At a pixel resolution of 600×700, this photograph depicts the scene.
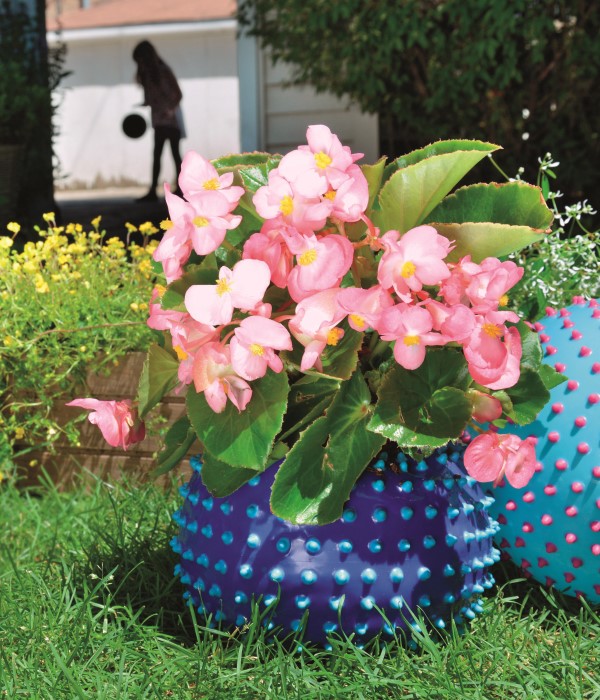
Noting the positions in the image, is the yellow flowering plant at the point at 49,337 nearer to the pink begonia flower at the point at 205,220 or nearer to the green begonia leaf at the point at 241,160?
the green begonia leaf at the point at 241,160

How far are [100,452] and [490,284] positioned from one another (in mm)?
1769

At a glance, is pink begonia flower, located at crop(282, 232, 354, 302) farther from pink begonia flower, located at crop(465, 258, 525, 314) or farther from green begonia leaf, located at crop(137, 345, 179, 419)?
green begonia leaf, located at crop(137, 345, 179, 419)

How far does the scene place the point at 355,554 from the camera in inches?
63.4

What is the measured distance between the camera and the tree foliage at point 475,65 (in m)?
5.22

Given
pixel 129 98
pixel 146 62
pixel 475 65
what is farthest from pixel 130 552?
pixel 129 98

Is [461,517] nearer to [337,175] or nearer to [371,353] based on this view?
[371,353]

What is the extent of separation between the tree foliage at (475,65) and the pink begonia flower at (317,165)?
3.98 meters

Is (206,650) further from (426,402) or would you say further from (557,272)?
(557,272)

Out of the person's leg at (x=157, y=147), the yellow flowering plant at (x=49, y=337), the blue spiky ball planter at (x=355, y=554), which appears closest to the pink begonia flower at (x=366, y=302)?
the blue spiky ball planter at (x=355, y=554)

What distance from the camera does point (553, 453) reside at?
1851 mm

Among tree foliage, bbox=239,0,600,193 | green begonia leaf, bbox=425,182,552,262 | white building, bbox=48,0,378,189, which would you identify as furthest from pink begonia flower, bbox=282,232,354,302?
white building, bbox=48,0,378,189

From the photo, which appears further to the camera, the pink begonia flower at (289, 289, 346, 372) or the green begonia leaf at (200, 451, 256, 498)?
the green begonia leaf at (200, 451, 256, 498)

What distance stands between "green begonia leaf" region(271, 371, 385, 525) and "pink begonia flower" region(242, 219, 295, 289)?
23cm

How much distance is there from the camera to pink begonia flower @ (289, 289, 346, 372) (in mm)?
1448
